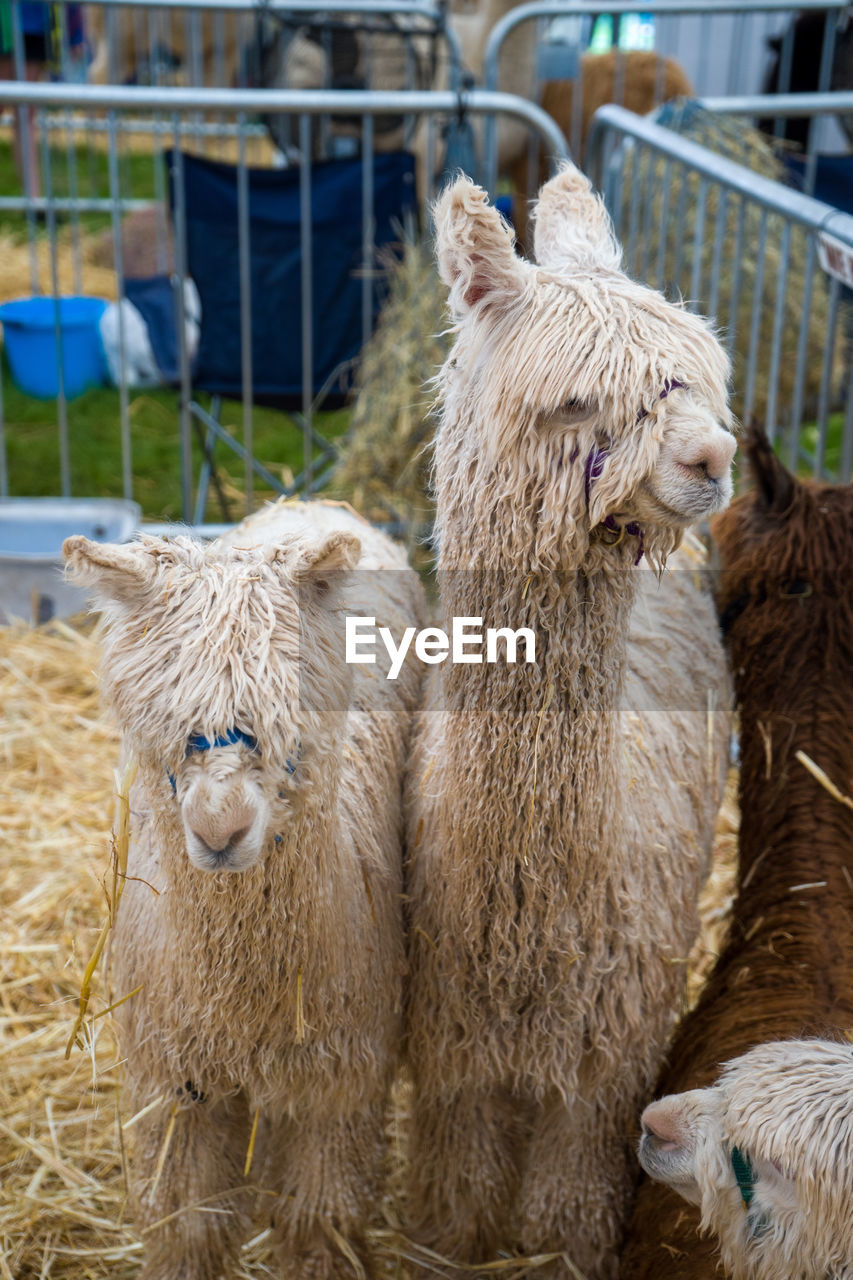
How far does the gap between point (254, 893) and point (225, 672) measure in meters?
0.38

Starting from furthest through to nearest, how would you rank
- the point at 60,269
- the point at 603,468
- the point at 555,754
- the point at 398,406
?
1. the point at 60,269
2. the point at 398,406
3. the point at 555,754
4. the point at 603,468

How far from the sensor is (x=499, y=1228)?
8.45 feet

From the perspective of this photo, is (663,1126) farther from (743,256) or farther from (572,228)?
(743,256)

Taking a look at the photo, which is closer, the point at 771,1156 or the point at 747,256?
the point at 771,1156

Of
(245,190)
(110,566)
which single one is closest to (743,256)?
(245,190)

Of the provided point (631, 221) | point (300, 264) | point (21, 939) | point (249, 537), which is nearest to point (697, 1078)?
point (249, 537)

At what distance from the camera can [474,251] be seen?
6.12 feet

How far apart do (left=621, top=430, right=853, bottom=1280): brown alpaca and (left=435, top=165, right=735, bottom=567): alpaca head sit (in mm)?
936

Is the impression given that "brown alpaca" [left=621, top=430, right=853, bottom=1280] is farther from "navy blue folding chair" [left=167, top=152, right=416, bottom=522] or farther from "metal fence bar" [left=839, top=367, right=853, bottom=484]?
"navy blue folding chair" [left=167, top=152, right=416, bottom=522]

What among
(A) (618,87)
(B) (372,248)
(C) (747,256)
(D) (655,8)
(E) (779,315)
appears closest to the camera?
(E) (779,315)

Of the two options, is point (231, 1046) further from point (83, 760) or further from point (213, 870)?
point (83, 760)

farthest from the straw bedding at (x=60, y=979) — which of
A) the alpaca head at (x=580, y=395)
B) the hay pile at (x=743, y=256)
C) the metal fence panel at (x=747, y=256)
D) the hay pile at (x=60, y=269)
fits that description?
the hay pile at (x=60, y=269)

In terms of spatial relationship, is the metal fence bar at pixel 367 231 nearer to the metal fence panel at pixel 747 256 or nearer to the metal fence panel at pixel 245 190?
the metal fence panel at pixel 245 190

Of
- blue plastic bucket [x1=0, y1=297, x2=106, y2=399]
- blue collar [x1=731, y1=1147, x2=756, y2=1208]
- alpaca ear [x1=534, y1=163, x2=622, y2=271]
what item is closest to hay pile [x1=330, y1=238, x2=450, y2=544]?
alpaca ear [x1=534, y1=163, x2=622, y2=271]
